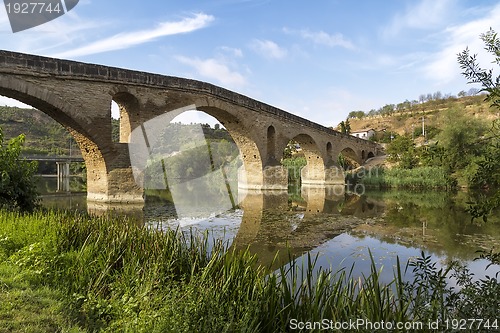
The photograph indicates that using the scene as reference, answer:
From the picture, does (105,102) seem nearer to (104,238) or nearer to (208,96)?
(208,96)

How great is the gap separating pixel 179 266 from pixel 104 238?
142cm

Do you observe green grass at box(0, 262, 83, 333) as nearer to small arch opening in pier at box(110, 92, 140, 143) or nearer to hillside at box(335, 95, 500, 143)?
small arch opening in pier at box(110, 92, 140, 143)

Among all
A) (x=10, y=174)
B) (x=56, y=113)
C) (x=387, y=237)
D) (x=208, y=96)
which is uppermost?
(x=208, y=96)

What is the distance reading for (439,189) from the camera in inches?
859

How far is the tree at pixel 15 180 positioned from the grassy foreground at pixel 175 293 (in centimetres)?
257

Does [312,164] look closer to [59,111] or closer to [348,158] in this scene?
[348,158]

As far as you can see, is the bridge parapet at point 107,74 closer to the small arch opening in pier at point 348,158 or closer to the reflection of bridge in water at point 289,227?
the reflection of bridge in water at point 289,227

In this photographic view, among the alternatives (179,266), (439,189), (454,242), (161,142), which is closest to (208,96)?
(454,242)

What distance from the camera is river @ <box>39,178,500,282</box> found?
239 inches

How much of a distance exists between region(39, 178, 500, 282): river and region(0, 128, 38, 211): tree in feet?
9.02

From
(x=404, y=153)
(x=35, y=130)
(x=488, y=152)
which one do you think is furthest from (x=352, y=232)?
(x=35, y=130)

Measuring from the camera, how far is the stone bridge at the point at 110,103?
10.3 m

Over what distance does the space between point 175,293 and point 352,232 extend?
6686 mm

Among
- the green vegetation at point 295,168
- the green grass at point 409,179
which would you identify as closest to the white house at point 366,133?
the green vegetation at point 295,168
